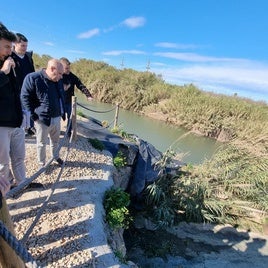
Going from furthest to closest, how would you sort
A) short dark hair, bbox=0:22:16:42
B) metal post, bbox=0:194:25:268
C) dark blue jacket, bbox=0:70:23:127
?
dark blue jacket, bbox=0:70:23:127 → short dark hair, bbox=0:22:16:42 → metal post, bbox=0:194:25:268

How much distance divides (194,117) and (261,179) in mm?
10032

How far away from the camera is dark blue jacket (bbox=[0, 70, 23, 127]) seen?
2.98 metres

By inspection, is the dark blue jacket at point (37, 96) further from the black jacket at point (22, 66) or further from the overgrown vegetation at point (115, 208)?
the overgrown vegetation at point (115, 208)

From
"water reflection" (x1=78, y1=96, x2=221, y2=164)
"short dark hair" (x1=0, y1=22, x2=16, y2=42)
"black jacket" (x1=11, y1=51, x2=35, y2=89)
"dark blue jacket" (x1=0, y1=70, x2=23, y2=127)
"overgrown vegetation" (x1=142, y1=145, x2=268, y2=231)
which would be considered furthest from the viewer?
"water reflection" (x1=78, y1=96, x2=221, y2=164)

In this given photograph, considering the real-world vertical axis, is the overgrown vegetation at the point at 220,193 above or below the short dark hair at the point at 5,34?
below

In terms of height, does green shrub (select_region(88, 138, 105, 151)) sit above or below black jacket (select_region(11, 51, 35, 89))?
below

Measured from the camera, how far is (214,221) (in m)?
6.86

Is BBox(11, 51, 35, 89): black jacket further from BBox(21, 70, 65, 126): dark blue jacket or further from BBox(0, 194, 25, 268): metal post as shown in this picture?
BBox(0, 194, 25, 268): metal post

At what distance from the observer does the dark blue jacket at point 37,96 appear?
4.13 metres

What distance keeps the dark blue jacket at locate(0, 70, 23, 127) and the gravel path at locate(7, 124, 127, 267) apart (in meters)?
1.11

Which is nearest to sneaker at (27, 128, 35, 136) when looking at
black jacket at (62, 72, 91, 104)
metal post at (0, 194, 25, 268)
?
black jacket at (62, 72, 91, 104)

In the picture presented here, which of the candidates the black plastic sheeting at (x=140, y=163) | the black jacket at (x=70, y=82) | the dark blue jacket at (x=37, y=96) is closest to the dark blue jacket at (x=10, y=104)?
the dark blue jacket at (x=37, y=96)

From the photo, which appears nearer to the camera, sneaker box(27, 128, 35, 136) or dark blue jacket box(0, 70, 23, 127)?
dark blue jacket box(0, 70, 23, 127)

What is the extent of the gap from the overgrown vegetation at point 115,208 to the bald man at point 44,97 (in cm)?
120
